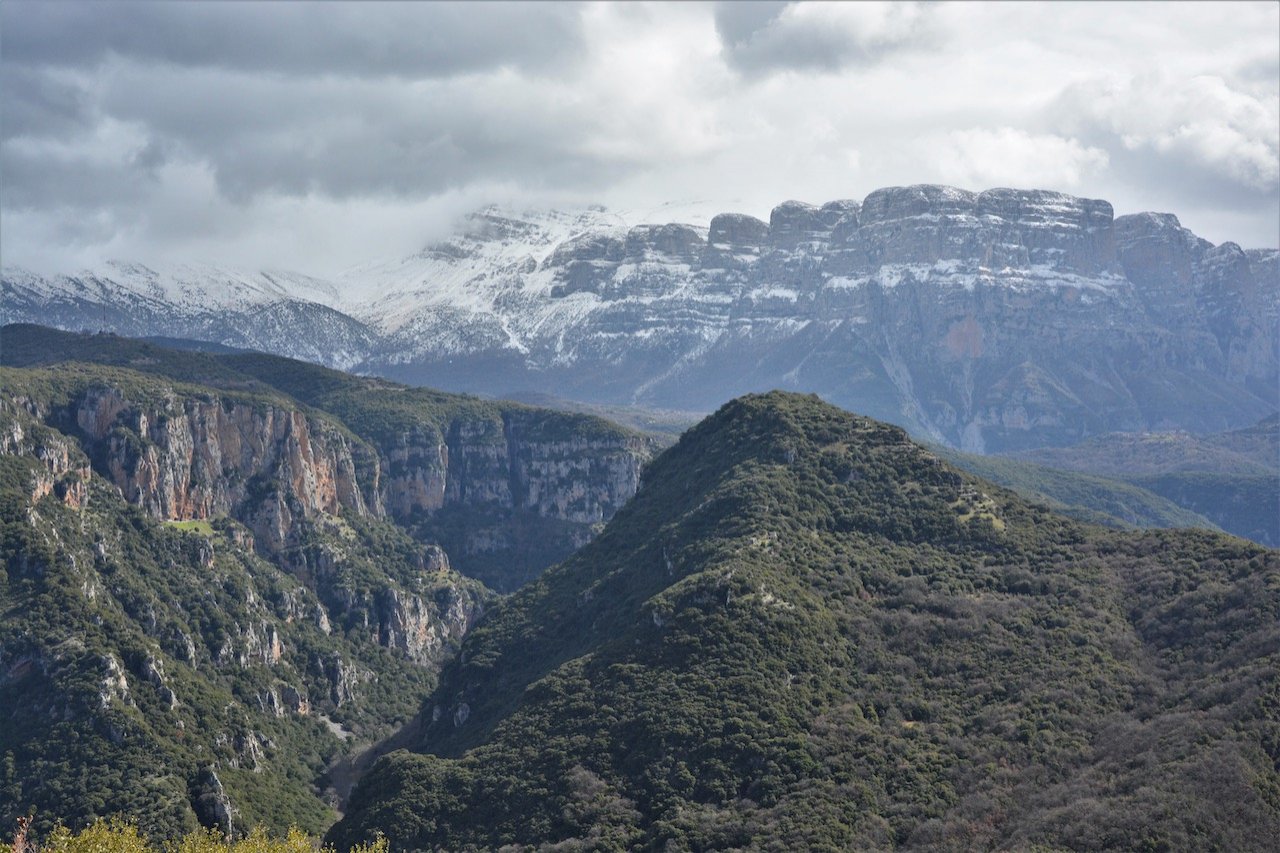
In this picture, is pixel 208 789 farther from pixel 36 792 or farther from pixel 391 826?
pixel 391 826

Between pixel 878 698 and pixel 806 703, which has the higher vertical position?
pixel 878 698

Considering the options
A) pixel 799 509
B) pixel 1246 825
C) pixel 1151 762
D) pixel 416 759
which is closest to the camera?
pixel 1246 825

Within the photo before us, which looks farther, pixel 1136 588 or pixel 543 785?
pixel 1136 588

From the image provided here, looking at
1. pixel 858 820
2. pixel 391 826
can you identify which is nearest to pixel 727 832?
pixel 858 820

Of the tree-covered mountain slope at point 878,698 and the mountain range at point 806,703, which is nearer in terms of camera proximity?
the tree-covered mountain slope at point 878,698

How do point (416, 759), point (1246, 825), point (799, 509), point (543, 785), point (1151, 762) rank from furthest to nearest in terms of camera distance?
point (799, 509) → point (416, 759) → point (543, 785) → point (1151, 762) → point (1246, 825)

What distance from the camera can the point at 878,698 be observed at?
154 metres

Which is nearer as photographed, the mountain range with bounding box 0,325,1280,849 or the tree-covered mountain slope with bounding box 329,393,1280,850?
the tree-covered mountain slope with bounding box 329,393,1280,850

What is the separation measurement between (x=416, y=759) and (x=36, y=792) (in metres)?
41.4

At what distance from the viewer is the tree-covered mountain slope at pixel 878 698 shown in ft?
437

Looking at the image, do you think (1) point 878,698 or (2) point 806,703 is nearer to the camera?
(2) point 806,703

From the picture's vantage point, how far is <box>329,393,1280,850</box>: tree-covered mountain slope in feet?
437

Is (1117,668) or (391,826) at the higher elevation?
(1117,668)

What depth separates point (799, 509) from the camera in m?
188
